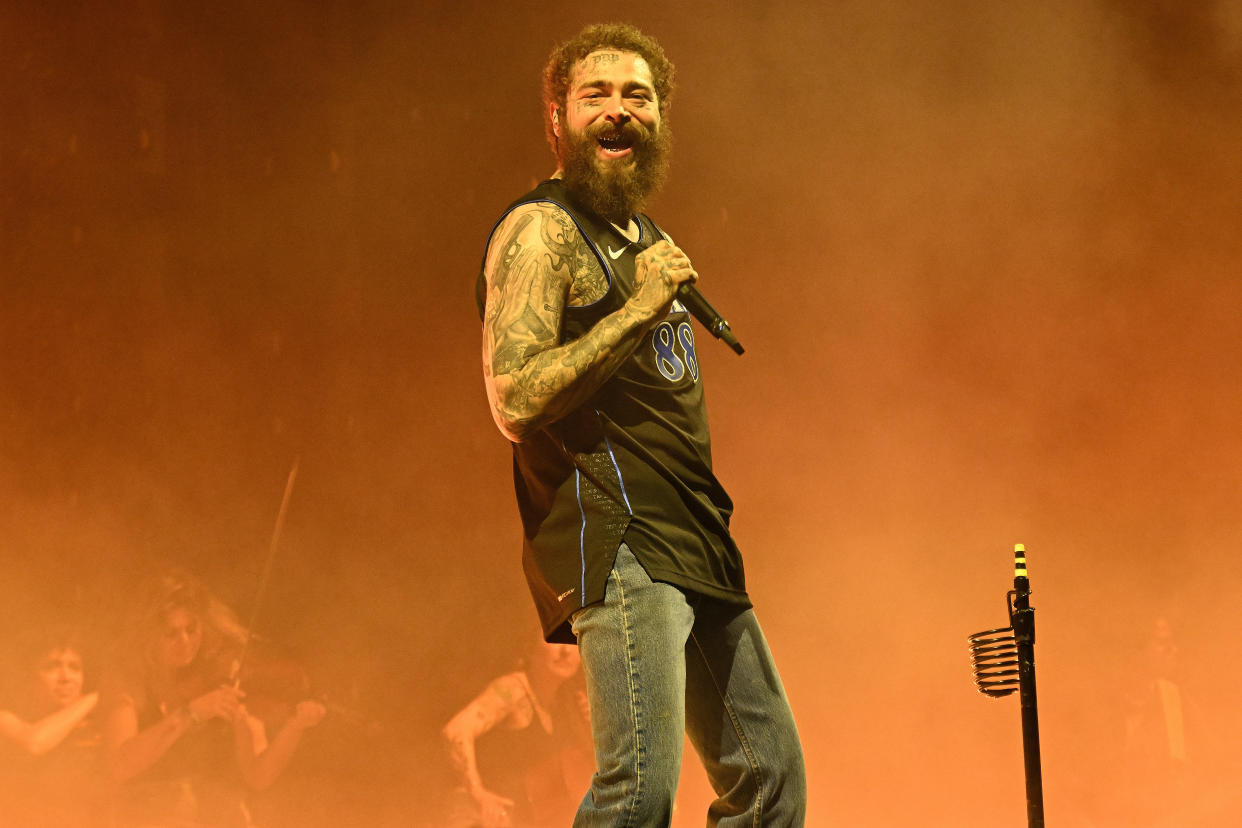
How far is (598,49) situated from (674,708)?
38.5 inches

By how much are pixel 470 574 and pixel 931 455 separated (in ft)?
5.78

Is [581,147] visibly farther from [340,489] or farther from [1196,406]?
[1196,406]

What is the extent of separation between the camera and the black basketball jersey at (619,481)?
1505mm

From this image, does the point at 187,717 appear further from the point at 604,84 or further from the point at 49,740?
the point at 604,84

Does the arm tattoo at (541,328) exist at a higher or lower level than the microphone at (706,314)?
lower

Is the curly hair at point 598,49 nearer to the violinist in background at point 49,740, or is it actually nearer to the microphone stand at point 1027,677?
the microphone stand at point 1027,677

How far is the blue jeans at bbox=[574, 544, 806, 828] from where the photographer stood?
1.41 m

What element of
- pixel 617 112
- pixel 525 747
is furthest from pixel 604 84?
pixel 525 747

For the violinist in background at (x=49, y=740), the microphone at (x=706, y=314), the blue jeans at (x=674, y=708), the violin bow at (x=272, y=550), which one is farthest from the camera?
the violin bow at (x=272, y=550)

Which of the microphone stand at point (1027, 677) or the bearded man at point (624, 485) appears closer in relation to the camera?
the bearded man at point (624, 485)

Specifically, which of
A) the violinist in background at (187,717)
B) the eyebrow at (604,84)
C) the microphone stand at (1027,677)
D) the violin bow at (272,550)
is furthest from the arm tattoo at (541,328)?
the violinist in background at (187,717)

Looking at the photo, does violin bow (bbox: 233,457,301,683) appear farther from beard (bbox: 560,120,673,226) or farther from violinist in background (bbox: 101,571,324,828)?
beard (bbox: 560,120,673,226)

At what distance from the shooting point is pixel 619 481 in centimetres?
153

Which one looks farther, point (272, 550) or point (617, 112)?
point (272, 550)
